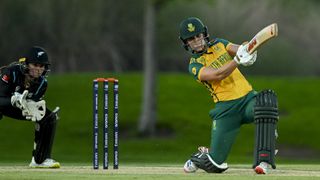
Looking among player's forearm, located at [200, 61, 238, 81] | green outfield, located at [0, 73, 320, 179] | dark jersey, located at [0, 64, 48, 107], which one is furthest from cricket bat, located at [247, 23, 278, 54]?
green outfield, located at [0, 73, 320, 179]

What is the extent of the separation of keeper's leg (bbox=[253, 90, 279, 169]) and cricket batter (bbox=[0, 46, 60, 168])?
3035 millimetres

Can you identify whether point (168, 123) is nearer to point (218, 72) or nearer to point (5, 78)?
point (5, 78)

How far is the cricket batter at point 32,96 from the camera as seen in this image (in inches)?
492

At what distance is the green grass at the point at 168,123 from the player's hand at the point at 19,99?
10919 mm

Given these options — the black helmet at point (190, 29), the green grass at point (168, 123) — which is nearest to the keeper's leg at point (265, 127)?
the black helmet at point (190, 29)

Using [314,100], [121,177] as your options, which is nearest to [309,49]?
[314,100]

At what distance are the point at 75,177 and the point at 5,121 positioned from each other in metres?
19.1

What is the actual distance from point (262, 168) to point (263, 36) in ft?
4.75

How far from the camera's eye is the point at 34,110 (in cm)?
1255

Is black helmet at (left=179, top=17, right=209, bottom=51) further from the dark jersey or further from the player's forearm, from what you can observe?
the dark jersey

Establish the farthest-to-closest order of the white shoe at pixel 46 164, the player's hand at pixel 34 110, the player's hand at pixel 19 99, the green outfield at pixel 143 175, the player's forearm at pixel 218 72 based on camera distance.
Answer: the white shoe at pixel 46 164 → the player's hand at pixel 34 110 → the player's hand at pixel 19 99 → the player's forearm at pixel 218 72 → the green outfield at pixel 143 175

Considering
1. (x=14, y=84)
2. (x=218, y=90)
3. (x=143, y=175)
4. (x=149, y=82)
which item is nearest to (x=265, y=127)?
(x=218, y=90)

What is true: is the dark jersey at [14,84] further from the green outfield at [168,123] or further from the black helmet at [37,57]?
the green outfield at [168,123]

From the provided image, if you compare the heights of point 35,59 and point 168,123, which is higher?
point 168,123
